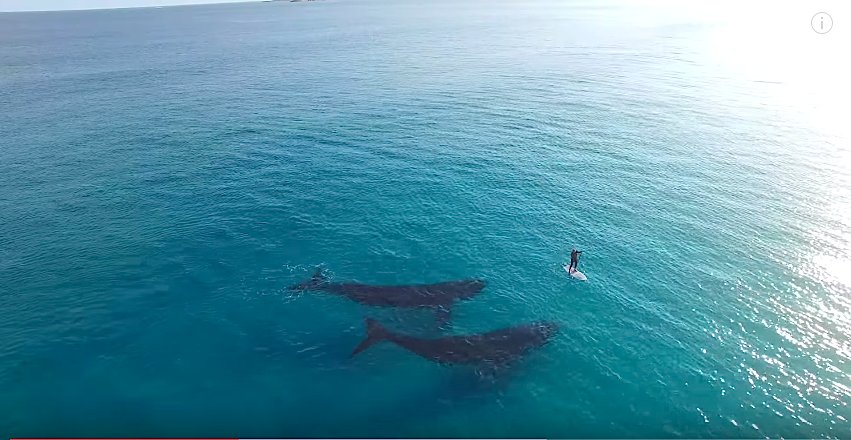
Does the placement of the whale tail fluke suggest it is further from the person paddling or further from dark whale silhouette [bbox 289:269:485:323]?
the person paddling

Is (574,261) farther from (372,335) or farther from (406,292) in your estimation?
(372,335)

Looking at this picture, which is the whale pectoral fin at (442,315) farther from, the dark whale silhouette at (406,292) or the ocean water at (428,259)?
the ocean water at (428,259)

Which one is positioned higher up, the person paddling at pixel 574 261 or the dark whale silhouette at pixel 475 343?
the person paddling at pixel 574 261

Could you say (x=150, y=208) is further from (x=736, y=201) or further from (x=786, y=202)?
(x=786, y=202)

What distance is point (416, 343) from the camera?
2154 inches

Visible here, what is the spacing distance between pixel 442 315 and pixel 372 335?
8.81m

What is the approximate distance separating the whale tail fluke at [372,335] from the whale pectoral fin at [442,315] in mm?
6254

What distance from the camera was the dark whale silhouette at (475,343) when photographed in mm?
52562

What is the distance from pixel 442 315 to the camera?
194 feet

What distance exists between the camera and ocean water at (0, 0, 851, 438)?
47.1 metres

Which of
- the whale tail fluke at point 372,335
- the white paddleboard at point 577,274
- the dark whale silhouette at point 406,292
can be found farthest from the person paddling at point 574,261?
the whale tail fluke at point 372,335

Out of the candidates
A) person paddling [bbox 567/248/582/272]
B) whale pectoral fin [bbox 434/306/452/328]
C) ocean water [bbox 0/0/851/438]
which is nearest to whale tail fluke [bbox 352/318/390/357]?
ocean water [bbox 0/0/851/438]

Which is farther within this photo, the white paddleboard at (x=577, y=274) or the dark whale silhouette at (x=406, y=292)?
the white paddleboard at (x=577, y=274)

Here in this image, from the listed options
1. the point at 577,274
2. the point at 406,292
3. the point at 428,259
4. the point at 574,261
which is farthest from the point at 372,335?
the point at 577,274
